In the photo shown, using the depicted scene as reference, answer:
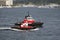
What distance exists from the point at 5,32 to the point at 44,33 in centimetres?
909

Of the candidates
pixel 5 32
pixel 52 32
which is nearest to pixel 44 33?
pixel 52 32

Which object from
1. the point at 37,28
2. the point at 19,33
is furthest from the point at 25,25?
the point at 37,28

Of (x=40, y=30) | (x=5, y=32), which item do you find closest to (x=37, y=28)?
(x=40, y=30)

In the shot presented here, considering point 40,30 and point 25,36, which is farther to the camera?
point 40,30

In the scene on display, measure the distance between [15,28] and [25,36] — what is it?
805 centimetres

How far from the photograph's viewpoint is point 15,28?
99.7 metres

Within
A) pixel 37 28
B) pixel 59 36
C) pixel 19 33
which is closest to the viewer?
pixel 59 36

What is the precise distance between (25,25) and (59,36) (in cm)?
906

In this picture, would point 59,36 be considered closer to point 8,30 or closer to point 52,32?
point 52,32

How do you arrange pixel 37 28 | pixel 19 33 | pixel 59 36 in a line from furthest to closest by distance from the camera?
pixel 37 28 → pixel 19 33 → pixel 59 36

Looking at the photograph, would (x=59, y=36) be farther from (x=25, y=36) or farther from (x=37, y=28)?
(x=37, y=28)

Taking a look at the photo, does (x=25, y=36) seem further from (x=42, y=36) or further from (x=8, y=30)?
(x=8, y=30)

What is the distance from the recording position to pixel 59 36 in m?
91.2

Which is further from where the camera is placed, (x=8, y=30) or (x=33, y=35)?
(x=8, y=30)
